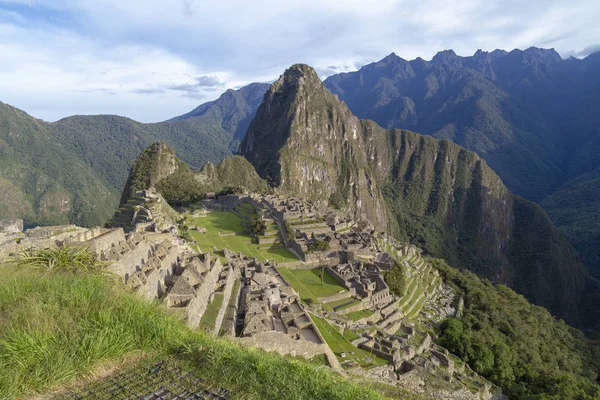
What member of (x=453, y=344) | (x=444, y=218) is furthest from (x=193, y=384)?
(x=444, y=218)

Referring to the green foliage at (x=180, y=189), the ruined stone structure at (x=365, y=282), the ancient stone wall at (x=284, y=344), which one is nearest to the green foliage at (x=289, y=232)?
the ruined stone structure at (x=365, y=282)

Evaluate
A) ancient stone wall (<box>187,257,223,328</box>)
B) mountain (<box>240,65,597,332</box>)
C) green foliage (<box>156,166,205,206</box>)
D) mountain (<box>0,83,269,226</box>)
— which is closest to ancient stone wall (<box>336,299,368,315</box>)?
ancient stone wall (<box>187,257,223,328</box>)

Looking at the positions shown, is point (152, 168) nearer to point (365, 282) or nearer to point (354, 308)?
point (365, 282)

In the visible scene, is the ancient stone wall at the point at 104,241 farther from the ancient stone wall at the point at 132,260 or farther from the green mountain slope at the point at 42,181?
the green mountain slope at the point at 42,181

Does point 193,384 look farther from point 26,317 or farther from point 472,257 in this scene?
point 472,257

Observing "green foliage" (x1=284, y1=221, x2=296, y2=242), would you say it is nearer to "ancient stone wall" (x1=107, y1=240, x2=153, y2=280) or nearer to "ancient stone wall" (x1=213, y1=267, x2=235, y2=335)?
"ancient stone wall" (x1=213, y1=267, x2=235, y2=335)

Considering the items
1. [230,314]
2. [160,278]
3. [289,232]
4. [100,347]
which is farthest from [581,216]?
[100,347]
